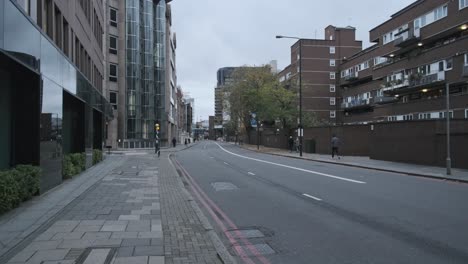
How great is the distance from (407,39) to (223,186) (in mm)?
36886

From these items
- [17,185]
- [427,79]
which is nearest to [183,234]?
[17,185]

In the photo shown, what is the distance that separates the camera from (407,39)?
45.2 meters

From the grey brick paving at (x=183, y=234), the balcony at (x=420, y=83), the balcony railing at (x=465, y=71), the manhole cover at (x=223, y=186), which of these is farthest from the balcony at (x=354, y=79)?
the grey brick paving at (x=183, y=234)

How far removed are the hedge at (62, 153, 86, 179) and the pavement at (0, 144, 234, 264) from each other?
12.4 feet

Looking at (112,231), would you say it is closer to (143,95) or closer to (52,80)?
(52,80)

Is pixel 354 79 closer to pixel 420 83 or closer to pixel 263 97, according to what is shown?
pixel 263 97

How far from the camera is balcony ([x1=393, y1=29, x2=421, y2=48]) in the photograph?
1752 inches

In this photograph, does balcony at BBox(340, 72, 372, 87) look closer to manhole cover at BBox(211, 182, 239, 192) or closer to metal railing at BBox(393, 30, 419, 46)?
metal railing at BBox(393, 30, 419, 46)

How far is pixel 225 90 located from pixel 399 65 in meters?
30.9

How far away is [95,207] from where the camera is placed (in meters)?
10.3

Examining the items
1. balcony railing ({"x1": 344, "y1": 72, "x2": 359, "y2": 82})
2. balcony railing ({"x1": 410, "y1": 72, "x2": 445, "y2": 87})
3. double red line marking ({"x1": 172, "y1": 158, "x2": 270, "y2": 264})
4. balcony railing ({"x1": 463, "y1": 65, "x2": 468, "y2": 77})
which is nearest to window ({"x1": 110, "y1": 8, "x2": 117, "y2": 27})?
balcony railing ({"x1": 344, "y1": 72, "x2": 359, "y2": 82})

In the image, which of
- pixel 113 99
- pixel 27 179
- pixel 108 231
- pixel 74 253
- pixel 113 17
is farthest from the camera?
pixel 113 17

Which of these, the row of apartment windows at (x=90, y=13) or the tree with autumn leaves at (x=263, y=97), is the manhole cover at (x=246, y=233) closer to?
the row of apartment windows at (x=90, y=13)

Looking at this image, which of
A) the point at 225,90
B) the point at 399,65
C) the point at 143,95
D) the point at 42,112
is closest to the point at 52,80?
the point at 42,112
